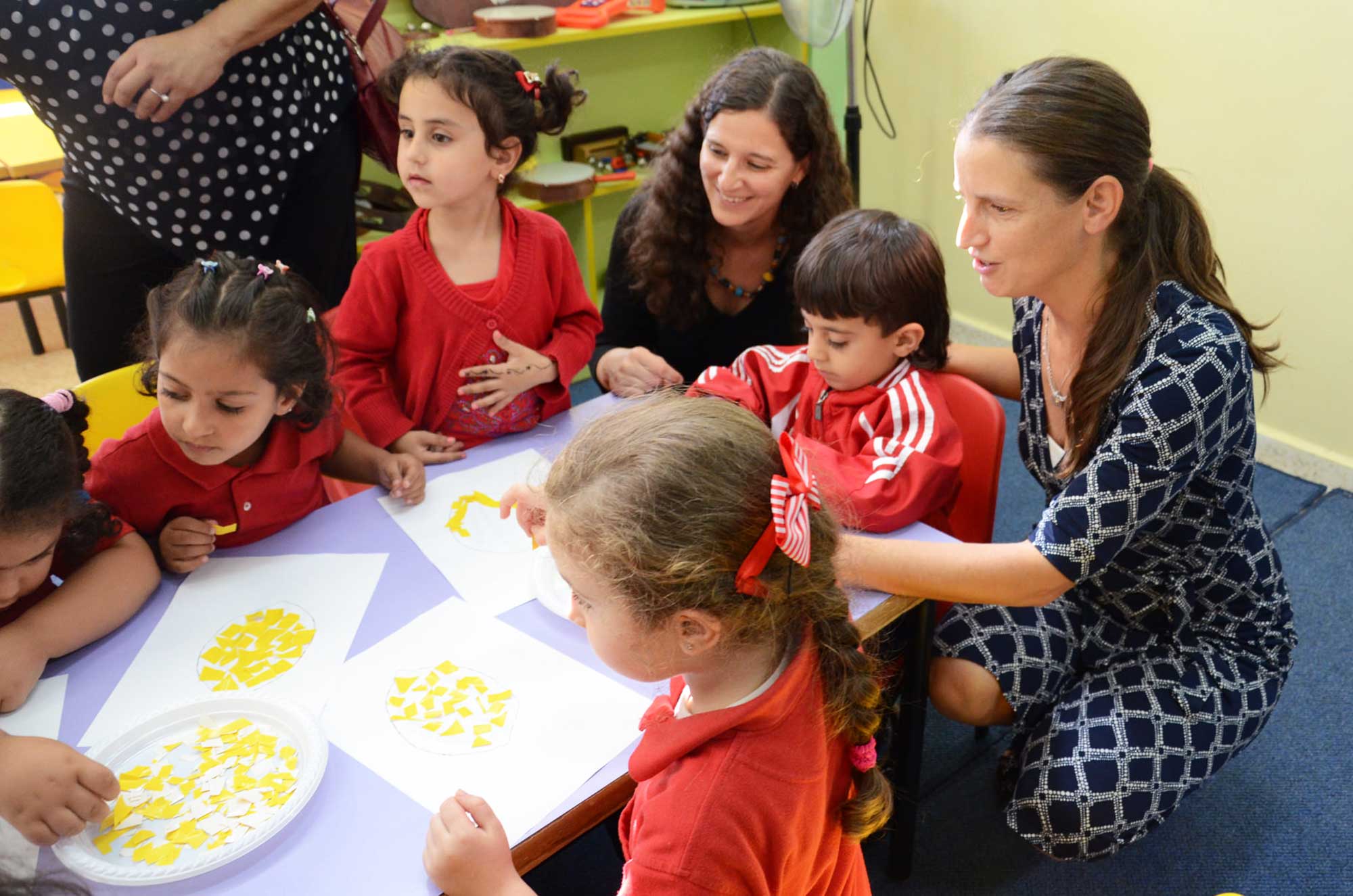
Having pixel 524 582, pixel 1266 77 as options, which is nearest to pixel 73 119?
pixel 524 582

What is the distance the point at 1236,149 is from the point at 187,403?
8.51 feet

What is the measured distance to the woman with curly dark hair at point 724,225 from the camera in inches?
71.8

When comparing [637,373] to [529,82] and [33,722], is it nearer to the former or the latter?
[529,82]

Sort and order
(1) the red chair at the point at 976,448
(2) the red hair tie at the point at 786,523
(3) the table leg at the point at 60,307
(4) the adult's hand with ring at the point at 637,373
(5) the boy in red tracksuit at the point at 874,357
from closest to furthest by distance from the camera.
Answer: (2) the red hair tie at the point at 786,523, (5) the boy in red tracksuit at the point at 874,357, (1) the red chair at the point at 976,448, (4) the adult's hand with ring at the point at 637,373, (3) the table leg at the point at 60,307

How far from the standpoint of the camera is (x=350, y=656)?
46.0 inches

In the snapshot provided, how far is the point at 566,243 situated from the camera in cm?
185

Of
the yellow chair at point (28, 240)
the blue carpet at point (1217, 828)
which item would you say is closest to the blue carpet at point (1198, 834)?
the blue carpet at point (1217, 828)

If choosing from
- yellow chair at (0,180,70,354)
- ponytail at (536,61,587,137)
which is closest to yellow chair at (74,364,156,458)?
ponytail at (536,61,587,137)

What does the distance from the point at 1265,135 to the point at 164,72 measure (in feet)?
8.28

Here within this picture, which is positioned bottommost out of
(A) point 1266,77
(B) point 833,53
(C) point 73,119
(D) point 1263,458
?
(D) point 1263,458

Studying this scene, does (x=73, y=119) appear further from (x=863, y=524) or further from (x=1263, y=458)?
(x=1263, y=458)

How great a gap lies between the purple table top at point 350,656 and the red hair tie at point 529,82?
597mm

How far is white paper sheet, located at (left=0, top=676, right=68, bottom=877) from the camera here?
0.93 metres

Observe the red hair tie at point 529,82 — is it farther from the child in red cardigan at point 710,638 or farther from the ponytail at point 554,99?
the child in red cardigan at point 710,638
